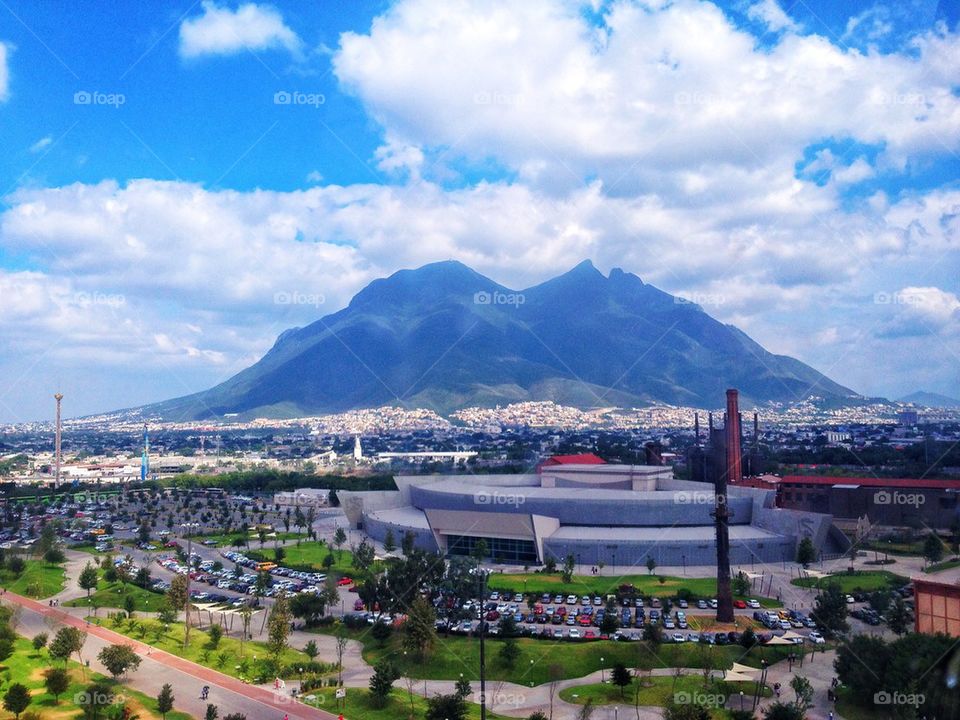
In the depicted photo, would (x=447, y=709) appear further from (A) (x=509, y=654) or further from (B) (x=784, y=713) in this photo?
(B) (x=784, y=713)

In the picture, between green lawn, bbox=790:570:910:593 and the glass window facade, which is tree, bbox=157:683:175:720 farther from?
green lawn, bbox=790:570:910:593

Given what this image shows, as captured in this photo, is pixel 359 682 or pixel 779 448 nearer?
pixel 359 682

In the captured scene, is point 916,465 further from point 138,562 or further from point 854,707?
point 138,562

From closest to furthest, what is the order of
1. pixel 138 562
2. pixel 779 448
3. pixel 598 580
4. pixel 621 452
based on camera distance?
pixel 598 580 < pixel 138 562 < pixel 621 452 < pixel 779 448

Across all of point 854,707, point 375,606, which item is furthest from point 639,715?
point 375,606

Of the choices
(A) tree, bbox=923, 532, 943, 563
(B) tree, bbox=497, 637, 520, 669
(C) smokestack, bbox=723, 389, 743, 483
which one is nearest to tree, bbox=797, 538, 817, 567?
(A) tree, bbox=923, 532, 943, 563

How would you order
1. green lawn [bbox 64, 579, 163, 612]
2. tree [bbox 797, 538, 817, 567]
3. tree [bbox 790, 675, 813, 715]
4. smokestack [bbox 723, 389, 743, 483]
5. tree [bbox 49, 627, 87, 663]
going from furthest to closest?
smokestack [bbox 723, 389, 743, 483], tree [bbox 797, 538, 817, 567], green lawn [bbox 64, 579, 163, 612], tree [bbox 49, 627, 87, 663], tree [bbox 790, 675, 813, 715]

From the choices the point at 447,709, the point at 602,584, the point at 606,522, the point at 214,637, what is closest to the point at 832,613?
the point at 602,584

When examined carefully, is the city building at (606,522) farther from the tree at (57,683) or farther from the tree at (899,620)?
the tree at (57,683)
